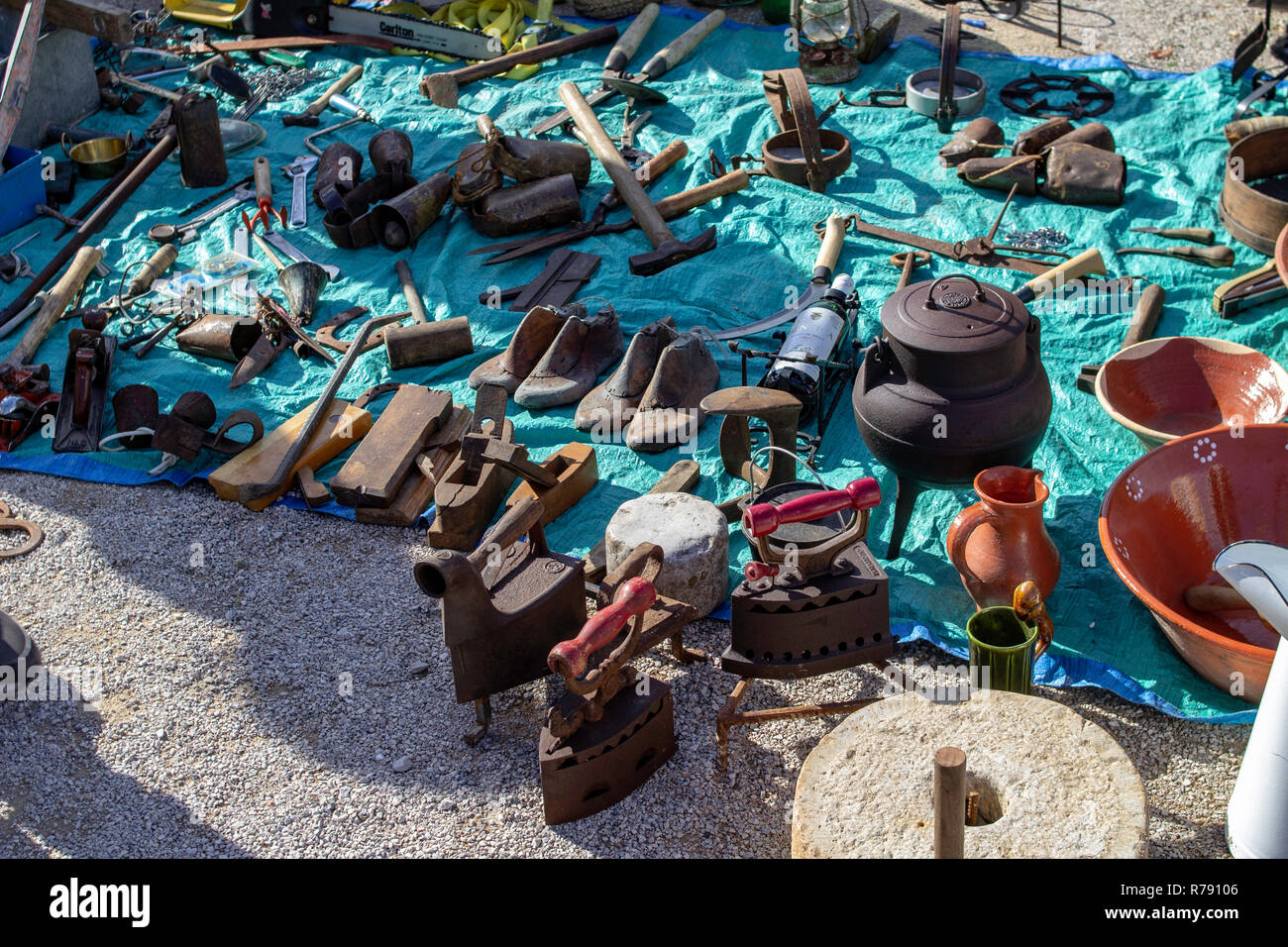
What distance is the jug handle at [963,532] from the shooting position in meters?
4.64

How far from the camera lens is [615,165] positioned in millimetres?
7977

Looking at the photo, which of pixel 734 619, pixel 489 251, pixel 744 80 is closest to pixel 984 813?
pixel 734 619

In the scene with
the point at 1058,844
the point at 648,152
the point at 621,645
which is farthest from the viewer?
the point at 648,152

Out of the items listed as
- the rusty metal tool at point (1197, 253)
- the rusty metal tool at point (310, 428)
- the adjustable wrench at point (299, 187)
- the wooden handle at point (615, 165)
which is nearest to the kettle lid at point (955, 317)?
the rusty metal tool at point (1197, 253)

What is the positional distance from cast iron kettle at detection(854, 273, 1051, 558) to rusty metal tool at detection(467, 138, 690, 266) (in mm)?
3411

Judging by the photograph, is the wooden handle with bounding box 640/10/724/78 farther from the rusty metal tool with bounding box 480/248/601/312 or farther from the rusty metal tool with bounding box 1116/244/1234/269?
the rusty metal tool with bounding box 1116/244/1234/269

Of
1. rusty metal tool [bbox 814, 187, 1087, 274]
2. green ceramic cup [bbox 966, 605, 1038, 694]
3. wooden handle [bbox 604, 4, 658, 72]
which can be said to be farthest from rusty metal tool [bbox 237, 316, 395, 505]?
wooden handle [bbox 604, 4, 658, 72]

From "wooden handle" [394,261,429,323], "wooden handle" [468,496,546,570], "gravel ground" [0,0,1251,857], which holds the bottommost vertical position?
"gravel ground" [0,0,1251,857]

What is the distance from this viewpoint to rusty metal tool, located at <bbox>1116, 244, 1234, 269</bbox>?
661 cm

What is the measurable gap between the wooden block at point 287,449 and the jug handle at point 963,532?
323 centimetres

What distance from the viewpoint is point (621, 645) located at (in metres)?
4.11

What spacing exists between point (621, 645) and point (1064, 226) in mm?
4639

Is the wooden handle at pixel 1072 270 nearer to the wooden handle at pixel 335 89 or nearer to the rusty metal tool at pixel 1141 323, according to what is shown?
the rusty metal tool at pixel 1141 323
